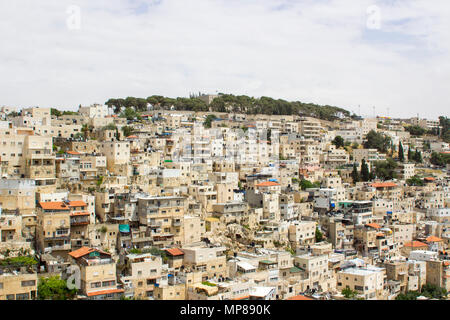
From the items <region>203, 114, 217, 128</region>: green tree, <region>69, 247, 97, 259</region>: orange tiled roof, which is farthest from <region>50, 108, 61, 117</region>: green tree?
<region>69, 247, 97, 259</region>: orange tiled roof

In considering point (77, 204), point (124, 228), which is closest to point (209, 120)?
point (124, 228)

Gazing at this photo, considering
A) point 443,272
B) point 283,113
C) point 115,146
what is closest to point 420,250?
point 443,272

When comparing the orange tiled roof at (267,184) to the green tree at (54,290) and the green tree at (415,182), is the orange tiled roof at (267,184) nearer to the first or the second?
the green tree at (415,182)

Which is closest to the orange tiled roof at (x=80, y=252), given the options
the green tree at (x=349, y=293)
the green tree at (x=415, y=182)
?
the green tree at (x=349, y=293)

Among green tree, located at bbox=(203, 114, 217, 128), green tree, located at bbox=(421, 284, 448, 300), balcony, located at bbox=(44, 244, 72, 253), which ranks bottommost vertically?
green tree, located at bbox=(421, 284, 448, 300)

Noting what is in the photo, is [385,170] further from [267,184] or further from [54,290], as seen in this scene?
[54,290]

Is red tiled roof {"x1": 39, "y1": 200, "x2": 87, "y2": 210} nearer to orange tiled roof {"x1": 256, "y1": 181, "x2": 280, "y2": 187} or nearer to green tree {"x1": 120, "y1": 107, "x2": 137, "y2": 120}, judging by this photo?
orange tiled roof {"x1": 256, "y1": 181, "x2": 280, "y2": 187}
